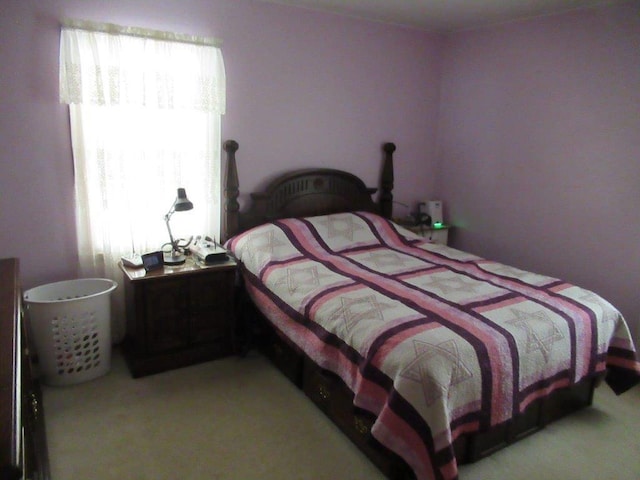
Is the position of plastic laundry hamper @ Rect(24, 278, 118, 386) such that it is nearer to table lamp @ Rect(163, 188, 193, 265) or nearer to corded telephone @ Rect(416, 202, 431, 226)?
table lamp @ Rect(163, 188, 193, 265)

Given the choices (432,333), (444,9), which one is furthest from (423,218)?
(432,333)

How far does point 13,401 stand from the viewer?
3.22 feet

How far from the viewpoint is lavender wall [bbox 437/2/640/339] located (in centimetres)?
275

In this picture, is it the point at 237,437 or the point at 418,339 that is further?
the point at 237,437

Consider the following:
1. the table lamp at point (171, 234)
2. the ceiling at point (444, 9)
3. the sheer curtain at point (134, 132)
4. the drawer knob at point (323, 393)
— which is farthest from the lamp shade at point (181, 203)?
the ceiling at point (444, 9)

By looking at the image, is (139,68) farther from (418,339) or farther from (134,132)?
(418,339)

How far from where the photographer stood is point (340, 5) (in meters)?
3.07

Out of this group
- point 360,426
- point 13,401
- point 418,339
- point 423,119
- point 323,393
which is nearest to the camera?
point 13,401

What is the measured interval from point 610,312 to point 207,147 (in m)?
2.48

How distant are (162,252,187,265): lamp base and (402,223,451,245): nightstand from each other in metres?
1.89

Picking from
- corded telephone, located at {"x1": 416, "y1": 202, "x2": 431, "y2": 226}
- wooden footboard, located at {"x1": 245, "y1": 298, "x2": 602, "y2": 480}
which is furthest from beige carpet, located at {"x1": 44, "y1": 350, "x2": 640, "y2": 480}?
corded telephone, located at {"x1": 416, "y1": 202, "x2": 431, "y2": 226}

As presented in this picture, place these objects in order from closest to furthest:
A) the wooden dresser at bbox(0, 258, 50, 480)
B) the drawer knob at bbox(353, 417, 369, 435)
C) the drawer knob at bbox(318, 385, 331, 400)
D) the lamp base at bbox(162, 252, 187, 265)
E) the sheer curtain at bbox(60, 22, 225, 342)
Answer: the wooden dresser at bbox(0, 258, 50, 480) < the drawer knob at bbox(353, 417, 369, 435) < the drawer knob at bbox(318, 385, 331, 400) < the sheer curtain at bbox(60, 22, 225, 342) < the lamp base at bbox(162, 252, 187, 265)

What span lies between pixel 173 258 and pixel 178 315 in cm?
34

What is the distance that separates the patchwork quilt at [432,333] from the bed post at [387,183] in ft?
3.11
